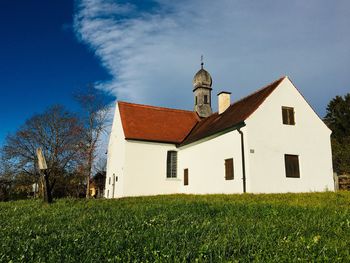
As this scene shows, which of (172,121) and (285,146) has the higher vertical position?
(172,121)

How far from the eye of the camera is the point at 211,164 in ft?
63.5

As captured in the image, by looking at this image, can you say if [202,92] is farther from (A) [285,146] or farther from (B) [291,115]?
(A) [285,146]

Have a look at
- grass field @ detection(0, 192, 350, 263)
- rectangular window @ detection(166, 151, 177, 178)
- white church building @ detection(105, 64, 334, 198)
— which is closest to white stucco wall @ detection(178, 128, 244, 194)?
white church building @ detection(105, 64, 334, 198)

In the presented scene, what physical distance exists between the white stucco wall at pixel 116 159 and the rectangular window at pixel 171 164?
11.4ft

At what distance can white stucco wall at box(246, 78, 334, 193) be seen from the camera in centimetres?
1627

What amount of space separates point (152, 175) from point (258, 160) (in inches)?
353

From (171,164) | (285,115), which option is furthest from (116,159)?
(285,115)

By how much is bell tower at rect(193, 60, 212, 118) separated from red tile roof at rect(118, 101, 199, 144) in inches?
47.5

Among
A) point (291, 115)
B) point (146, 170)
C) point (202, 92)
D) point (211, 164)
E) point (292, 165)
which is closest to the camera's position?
point (292, 165)

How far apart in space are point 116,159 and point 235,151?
11.0 m

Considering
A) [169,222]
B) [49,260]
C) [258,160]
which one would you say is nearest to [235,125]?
A: [258,160]

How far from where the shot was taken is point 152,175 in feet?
74.5

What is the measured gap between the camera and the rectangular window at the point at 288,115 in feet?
57.6

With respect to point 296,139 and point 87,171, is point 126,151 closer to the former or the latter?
point 87,171
